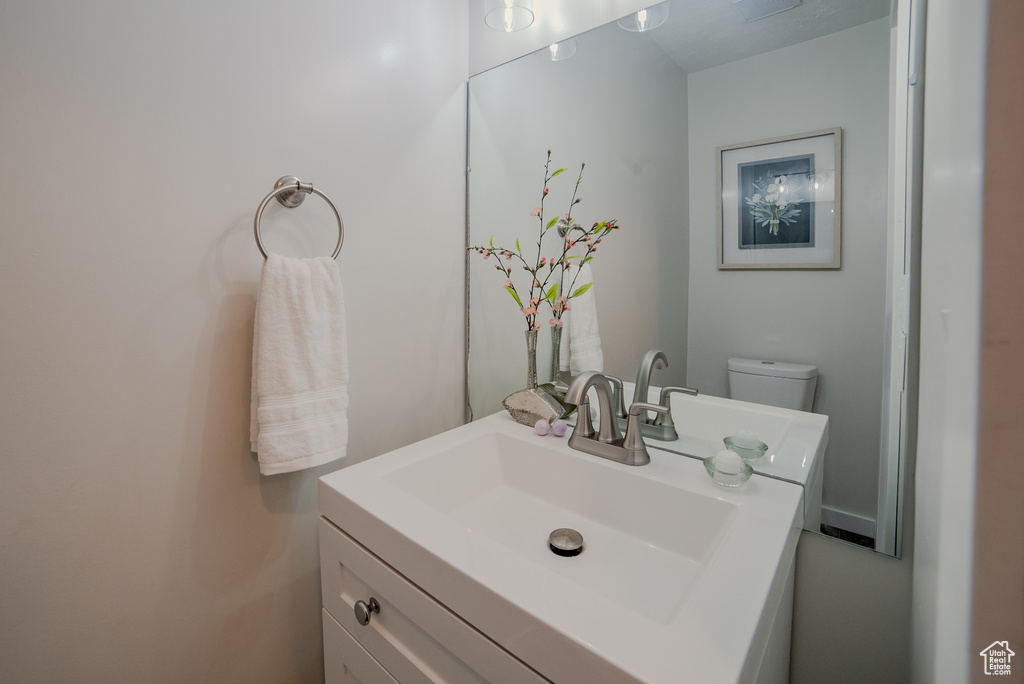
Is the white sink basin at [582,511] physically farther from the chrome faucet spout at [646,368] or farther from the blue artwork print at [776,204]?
the blue artwork print at [776,204]


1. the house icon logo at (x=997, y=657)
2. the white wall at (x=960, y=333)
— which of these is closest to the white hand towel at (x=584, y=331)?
the white wall at (x=960, y=333)

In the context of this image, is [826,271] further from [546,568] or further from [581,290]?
[546,568]

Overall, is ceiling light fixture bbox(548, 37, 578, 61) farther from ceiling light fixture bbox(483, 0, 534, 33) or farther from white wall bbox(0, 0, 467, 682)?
white wall bbox(0, 0, 467, 682)

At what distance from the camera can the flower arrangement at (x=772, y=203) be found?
0.84 m

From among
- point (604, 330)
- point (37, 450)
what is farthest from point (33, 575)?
point (604, 330)

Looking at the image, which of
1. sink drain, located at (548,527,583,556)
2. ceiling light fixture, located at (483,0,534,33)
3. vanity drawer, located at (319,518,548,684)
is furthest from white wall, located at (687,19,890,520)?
vanity drawer, located at (319,518,548,684)

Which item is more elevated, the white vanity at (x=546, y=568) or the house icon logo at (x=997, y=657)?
the house icon logo at (x=997, y=657)

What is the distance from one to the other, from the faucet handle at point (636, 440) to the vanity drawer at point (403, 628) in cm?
46

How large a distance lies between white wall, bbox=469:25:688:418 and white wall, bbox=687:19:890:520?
0.17 feet

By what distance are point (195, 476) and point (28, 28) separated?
0.76 meters

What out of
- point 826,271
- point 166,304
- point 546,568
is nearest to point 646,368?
point 826,271

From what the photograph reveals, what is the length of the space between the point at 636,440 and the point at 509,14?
45.4 inches

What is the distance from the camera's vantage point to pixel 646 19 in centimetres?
102

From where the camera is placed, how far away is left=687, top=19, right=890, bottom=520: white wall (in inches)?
30.5
